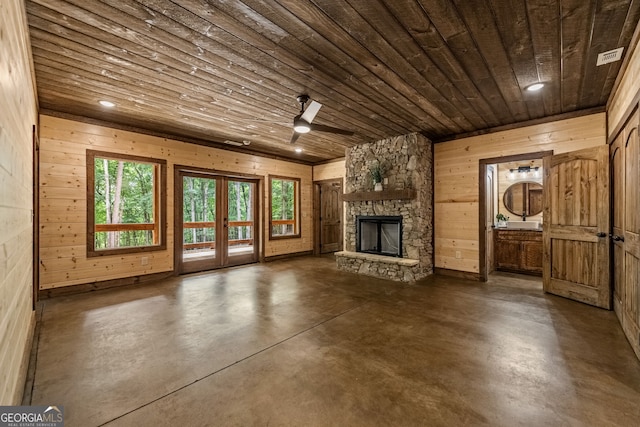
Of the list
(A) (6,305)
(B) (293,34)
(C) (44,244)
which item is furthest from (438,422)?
(C) (44,244)

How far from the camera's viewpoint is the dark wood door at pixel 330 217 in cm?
821

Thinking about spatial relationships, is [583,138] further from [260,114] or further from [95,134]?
[95,134]

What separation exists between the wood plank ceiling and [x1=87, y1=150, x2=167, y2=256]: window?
103 centimetres

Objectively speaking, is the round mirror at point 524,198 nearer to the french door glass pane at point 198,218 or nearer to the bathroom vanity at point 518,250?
the bathroom vanity at point 518,250

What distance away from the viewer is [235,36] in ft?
7.78

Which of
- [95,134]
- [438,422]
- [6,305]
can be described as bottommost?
[438,422]

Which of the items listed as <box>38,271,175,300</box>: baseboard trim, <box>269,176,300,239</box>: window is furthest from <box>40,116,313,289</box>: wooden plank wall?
<box>269,176,300,239</box>: window

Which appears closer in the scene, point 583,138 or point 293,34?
point 293,34

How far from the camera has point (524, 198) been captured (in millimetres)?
6273

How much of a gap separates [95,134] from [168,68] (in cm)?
266

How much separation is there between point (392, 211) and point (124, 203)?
5096mm
